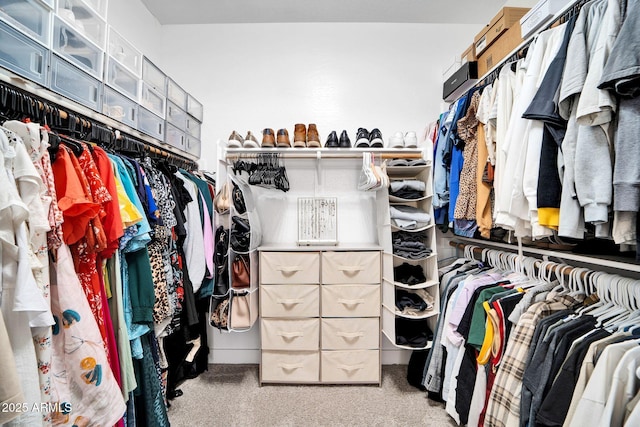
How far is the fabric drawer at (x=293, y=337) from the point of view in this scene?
2074mm

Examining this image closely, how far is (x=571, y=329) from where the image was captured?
3.52 ft

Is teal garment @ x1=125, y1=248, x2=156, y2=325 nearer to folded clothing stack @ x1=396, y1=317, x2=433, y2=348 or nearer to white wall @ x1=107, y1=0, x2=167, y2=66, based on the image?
folded clothing stack @ x1=396, y1=317, x2=433, y2=348

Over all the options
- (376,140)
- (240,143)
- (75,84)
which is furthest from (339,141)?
(75,84)

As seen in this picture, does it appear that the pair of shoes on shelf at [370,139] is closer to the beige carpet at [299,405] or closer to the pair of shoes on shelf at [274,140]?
the pair of shoes on shelf at [274,140]

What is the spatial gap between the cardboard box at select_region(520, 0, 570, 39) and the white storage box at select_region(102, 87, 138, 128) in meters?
2.04

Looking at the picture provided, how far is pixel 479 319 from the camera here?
1496mm

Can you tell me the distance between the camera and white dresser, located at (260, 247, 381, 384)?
207 cm

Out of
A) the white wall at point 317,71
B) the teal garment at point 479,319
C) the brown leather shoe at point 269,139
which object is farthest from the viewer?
the white wall at point 317,71

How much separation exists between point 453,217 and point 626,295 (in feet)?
2.87

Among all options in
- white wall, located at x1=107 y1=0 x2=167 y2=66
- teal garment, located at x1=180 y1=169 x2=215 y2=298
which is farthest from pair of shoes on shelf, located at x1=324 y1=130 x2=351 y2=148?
white wall, located at x1=107 y1=0 x2=167 y2=66

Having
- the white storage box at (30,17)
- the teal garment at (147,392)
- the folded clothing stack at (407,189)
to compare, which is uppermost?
the white storage box at (30,17)

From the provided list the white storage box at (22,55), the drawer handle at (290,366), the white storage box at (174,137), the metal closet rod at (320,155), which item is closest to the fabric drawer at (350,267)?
the drawer handle at (290,366)

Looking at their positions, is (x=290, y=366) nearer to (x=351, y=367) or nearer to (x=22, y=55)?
(x=351, y=367)

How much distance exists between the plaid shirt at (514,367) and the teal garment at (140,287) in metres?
1.50
